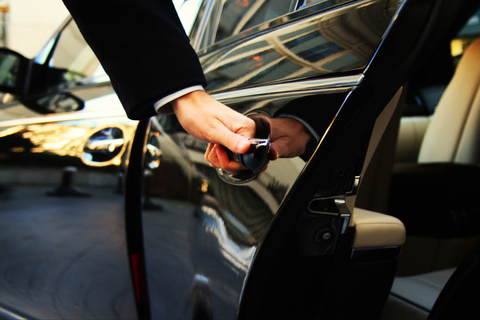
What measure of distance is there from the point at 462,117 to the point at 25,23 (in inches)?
507

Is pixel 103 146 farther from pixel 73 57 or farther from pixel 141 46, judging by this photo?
pixel 73 57

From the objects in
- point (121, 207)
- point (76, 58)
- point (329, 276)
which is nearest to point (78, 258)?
point (121, 207)

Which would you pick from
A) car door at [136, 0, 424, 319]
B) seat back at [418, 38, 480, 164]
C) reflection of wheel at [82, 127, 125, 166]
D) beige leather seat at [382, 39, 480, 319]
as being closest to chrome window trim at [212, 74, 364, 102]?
car door at [136, 0, 424, 319]

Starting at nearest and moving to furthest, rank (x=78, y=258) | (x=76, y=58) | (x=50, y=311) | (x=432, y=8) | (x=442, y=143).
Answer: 1. (x=432, y=8)
2. (x=78, y=258)
3. (x=50, y=311)
4. (x=76, y=58)
5. (x=442, y=143)

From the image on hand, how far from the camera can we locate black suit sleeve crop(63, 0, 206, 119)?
0.81 meters

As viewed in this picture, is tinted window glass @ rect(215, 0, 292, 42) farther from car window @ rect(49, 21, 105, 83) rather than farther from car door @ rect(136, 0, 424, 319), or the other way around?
car window @ rect(49, 21, 105, 83)

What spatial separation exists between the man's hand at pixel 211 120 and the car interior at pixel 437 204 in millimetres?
395

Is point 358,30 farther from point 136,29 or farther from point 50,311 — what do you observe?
point 50,311

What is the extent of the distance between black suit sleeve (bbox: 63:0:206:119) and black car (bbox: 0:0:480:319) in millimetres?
186

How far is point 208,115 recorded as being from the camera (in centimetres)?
81

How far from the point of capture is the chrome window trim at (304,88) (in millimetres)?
781

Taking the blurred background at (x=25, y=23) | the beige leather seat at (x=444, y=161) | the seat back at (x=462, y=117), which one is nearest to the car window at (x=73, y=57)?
the beige leather seat at (x=444, y=161)

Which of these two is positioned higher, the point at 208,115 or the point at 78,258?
the point at 208,115

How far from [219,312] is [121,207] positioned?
0.47 meters
